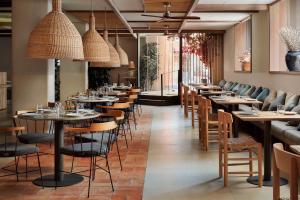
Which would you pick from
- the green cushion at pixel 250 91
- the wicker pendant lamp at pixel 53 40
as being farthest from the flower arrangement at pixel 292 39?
the wicker pendant lamp at pixel 53 40

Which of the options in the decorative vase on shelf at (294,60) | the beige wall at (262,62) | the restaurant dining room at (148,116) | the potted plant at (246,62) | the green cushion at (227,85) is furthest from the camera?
the green cushion at (227,85)

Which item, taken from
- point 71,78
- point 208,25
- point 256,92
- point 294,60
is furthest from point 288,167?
point 208,25

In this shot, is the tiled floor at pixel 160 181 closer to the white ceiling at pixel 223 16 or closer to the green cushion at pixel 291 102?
the green cushion at pixel 291 102

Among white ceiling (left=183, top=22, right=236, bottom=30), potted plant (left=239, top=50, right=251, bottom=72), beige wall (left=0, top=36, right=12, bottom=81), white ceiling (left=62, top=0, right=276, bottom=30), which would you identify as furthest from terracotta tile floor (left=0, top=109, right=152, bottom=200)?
beige wall (left=0, top=36, right=12, bottom=81)

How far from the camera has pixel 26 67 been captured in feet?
26.0

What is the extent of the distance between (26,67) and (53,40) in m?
2.85

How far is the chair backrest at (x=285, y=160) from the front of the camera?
238 cm

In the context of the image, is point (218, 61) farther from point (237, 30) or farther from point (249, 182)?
point (249, 182)

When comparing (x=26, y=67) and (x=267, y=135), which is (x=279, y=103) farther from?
(x=26, y=67)

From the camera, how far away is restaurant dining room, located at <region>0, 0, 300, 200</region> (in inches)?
180

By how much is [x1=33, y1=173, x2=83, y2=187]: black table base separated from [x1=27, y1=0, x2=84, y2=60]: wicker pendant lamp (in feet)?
4.89

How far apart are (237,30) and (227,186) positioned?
9885 millimetres

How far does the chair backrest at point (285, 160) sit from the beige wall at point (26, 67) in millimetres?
5992

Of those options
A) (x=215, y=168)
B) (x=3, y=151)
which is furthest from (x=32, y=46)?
(x=215, y=168)
